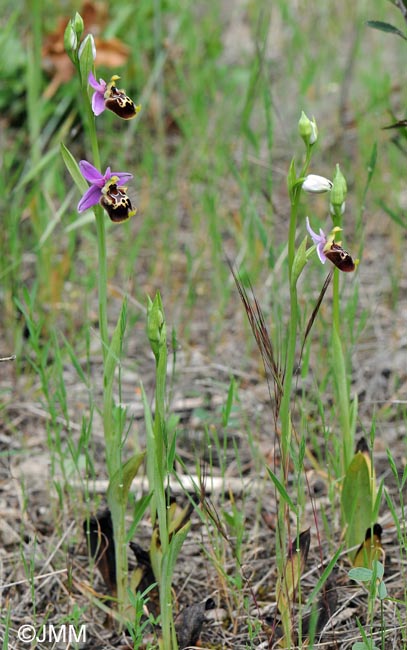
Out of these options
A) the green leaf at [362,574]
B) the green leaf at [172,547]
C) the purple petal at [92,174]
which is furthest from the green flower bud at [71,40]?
the green leaf at [362,574]

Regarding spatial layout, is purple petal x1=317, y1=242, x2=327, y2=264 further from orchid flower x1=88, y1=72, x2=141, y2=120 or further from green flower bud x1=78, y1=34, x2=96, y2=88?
green flower bud x1=78, y1=34, x2=96, y2=88

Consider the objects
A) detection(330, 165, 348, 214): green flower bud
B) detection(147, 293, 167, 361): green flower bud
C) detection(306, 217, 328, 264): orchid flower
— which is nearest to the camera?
detection(147, 293, 167, 361): green flower bud

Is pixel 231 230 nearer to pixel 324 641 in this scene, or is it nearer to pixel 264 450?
pixel 264 450

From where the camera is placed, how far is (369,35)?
441 centimetres

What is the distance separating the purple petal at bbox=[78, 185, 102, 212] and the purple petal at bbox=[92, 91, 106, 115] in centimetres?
15

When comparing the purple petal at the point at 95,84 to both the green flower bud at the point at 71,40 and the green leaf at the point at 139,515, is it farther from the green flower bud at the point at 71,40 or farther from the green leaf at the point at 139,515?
the green leaf at the point at 139,515

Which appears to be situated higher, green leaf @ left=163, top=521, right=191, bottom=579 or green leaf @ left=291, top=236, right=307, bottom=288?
green leaf @ left=291, top=236, right=307, bottom=288

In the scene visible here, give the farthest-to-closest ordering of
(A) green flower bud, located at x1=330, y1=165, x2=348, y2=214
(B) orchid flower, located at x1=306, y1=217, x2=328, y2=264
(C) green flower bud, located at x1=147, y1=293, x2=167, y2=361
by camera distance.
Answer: (A) green flower bud, located at x1=330, y1=165, x2=348, y2=214 → (B) orchid flower, located at x1=306, y1=217, x2=328, y2=264 → (C) green flower bud, located at x1=147, y1=293, x2=167, y2=361

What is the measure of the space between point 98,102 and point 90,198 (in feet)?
0.63

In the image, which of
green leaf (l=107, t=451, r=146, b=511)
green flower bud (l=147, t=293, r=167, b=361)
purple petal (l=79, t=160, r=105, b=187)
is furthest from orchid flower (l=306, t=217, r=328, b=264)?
green leaf (l=107, t=451, r=146, b=511)

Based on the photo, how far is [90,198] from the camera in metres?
1.59

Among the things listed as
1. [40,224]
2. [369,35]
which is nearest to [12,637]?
[40,224]

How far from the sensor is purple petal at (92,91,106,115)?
1.57 metres

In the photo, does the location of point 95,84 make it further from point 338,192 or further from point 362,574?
point 362,574
